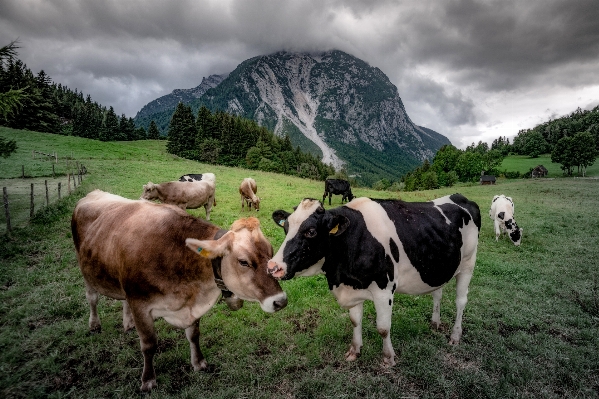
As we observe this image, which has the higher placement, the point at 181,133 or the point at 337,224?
the point at 181,133

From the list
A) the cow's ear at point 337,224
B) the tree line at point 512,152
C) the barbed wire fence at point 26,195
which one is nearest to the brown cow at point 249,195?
the barbed wire fence at point 26,195

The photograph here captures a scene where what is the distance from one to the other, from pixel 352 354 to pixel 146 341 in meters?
3.22

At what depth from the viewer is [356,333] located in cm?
496

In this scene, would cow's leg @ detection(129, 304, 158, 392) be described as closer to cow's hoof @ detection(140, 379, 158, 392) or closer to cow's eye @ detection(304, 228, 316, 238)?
cow's hoof @ detection(140, 379, 158, 392)

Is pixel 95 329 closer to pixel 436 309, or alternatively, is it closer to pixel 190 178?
pixel 436 309

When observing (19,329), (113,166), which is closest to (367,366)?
(19,329)

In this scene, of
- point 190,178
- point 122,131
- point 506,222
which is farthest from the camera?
point 122,131

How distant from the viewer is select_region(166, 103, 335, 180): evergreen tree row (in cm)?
5728

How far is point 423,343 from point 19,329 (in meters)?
7.30

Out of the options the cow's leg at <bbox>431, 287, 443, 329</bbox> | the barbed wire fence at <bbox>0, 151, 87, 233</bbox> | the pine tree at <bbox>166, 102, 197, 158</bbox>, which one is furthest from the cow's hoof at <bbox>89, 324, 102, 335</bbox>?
the pine tree at <bbox>166, 102, 197, 158</bbox>

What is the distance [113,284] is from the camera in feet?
14.0

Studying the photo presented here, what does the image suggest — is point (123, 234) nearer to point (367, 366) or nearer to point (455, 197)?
point (367, 366)

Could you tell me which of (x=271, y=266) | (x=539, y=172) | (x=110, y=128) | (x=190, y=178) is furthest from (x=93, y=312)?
(x=539, y=172)

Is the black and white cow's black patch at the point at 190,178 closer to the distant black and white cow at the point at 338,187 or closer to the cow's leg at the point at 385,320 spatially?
the distant black and white cow at the point at 338,187
